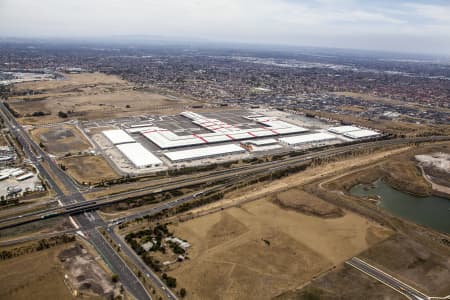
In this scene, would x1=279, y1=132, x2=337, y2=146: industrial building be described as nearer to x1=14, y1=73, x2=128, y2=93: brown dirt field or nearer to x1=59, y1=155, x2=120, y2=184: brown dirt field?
x1=59, y1=155, x2=120, y2=184: brown dirt field

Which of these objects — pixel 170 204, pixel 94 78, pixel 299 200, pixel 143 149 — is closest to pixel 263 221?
pixel 299 200

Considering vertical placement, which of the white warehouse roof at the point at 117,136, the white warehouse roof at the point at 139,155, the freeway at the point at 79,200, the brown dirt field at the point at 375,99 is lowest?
the freeway at the point at 79,200

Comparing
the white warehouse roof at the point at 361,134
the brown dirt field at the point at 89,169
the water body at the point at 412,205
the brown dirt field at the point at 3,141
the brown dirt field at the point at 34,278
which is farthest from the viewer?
the white warehouse roof at the point at 361,134

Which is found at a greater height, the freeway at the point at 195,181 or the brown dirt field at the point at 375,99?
the brown dirt field at the point at 375,99

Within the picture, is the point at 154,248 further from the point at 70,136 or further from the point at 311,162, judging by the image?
the point at 70,136

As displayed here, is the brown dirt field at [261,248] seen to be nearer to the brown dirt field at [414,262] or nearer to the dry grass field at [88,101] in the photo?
the brown dirt field at [414,262]

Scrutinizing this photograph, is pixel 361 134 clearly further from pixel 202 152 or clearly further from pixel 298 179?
A: pixel 202 152

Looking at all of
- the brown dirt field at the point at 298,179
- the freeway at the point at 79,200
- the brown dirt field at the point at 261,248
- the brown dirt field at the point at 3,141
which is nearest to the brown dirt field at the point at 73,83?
the freeway at the point at 79,200
